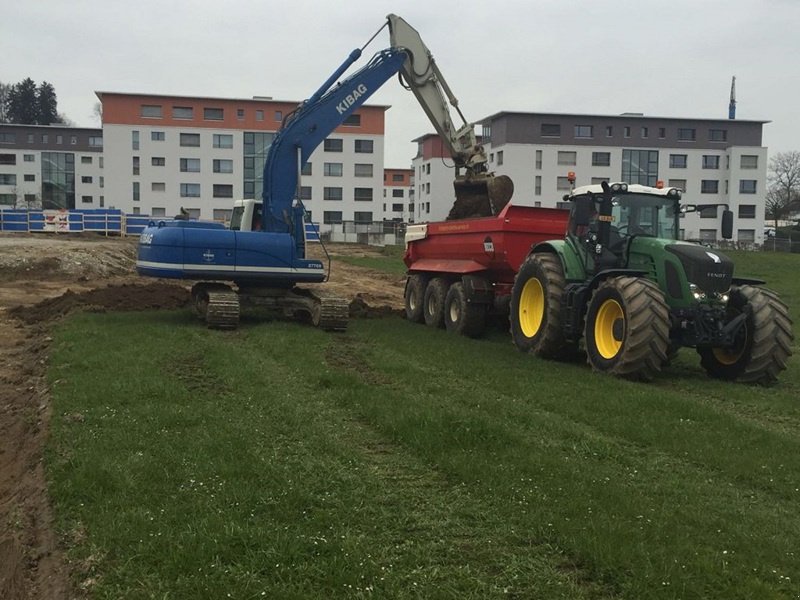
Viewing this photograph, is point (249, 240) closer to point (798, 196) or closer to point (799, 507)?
point (799, 507)

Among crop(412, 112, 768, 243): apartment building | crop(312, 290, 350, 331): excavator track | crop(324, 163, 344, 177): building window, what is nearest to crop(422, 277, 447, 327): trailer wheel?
crop(312, 290, 350, 331): excavator track

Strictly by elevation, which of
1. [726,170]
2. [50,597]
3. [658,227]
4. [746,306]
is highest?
[726,170]

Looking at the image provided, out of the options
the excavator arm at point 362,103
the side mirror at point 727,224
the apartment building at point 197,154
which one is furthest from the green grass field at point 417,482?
the apartment building at point 197,154

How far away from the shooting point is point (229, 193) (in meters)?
74.2

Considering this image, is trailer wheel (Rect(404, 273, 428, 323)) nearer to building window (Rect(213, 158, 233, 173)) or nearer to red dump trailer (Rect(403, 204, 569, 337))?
red dump trailer (Rect(403, 204, 569, 337))

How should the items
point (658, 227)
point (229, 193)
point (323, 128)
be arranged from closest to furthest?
point (658, 227), point (323, 128), point (229, 193)

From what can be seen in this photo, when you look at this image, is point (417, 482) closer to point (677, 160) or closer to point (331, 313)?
point (331, 313)

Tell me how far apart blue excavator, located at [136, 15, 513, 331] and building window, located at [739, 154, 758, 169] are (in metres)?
68.1

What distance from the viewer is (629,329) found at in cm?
994

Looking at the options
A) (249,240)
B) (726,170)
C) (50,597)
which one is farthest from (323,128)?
(726,170)

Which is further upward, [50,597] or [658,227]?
[658,227]

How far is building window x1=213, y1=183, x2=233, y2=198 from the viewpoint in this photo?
7394cm

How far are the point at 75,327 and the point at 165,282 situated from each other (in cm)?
983

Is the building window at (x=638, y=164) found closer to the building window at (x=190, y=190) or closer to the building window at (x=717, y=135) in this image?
the building window at (x=717, y=135)
